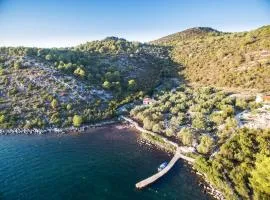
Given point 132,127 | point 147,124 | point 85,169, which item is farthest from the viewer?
point 132,127

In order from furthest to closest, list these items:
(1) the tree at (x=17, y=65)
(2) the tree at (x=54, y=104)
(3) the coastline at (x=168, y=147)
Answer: (1) the tree at (x=17, y=65), (2) the tree at (x=54, y=104), (3) the coastline at (x=168, y=147)

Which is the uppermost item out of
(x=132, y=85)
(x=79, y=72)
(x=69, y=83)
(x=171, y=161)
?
(x=79, y=72)

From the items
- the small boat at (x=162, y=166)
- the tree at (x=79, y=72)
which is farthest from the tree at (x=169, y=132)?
the tree at (x=79, y=72)

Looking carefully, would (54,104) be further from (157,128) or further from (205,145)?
(205,145)

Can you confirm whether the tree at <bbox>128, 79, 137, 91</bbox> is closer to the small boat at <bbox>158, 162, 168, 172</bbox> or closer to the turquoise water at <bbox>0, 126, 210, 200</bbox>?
the turquoise water at <bbox>0, 126, 210, 200</bbox>

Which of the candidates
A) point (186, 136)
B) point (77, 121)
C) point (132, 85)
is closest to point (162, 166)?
point (186, 136)

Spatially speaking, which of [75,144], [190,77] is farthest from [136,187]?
[190,77]

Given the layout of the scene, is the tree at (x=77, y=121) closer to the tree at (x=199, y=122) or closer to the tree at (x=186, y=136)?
the tree at (x=186, y=136)

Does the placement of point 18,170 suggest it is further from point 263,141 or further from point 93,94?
point 263,141
